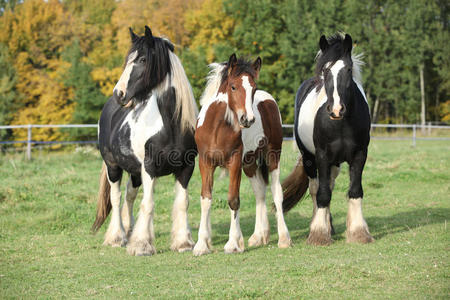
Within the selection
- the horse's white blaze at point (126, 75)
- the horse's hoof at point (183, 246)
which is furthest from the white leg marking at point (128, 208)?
the horse's white blaze at point (126, 75)

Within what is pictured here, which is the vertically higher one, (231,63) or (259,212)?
(231,63)

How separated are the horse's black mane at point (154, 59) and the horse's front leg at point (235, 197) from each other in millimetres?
1362

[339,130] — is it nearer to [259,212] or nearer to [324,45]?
[324,45]

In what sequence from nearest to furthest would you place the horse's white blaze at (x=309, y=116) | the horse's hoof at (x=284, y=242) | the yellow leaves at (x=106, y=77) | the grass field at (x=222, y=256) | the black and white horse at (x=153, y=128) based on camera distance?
the grass field at (x=222, y=256)
the black and white horse at (x=153, y=128)
the horse's hoof at (x=284, y=242)
the horse's white blaze at (x=309, y=116)
the yellow leaves at (x=106, y=77)

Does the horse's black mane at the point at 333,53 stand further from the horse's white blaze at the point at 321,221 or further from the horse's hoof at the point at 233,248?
the horse's hoof at the point at 233,248

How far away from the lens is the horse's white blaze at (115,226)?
22.4ft

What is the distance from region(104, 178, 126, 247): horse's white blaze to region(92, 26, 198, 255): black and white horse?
670mm

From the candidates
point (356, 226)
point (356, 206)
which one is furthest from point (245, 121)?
point (356, 226)

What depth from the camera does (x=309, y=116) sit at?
274 inches

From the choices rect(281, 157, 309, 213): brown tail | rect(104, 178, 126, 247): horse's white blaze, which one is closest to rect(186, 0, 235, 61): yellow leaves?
rect(281, 157, 309, 213): brown tail

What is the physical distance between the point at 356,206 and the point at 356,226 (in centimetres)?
25

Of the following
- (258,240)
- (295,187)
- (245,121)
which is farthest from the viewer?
(295,187)

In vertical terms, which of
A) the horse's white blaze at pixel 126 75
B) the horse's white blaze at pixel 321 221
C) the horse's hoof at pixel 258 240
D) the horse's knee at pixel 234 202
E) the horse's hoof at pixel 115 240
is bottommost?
the horse's hoof at pixel 115 240

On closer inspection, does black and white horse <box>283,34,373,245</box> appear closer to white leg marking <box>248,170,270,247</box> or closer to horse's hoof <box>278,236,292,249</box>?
horse's hoof <box>278,236,292,249</box>
